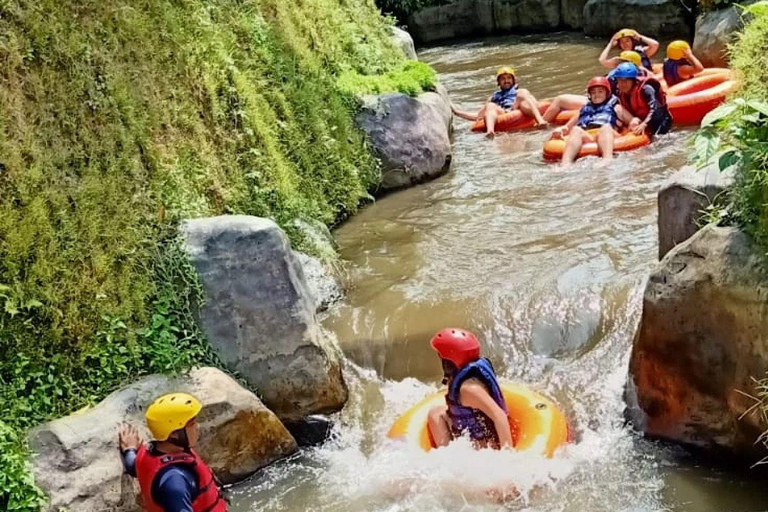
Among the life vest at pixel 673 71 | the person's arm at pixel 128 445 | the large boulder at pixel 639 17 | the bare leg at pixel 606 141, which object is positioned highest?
the large boulder at pixel 639 17

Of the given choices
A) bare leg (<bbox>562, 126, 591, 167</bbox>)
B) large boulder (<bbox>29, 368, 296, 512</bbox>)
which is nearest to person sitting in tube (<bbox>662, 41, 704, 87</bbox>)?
bare leg (<bbox>562, 126, 591, 167</bbox>)

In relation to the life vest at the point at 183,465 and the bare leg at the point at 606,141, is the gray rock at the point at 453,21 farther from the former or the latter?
the life vest at the point at 183,465

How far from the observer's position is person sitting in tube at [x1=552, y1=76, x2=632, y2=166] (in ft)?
31.5

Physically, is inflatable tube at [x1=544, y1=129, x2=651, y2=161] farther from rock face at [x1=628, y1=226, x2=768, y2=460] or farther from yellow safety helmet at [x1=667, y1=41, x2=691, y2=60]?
rock face at [x1=628, y1=226, x2=768, y2=460]

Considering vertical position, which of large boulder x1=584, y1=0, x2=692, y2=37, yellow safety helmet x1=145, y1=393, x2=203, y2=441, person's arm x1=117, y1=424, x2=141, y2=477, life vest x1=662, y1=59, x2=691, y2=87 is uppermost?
large boulder x1=584, y1=0, x2=692, y2=37

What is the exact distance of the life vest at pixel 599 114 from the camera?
9.91m

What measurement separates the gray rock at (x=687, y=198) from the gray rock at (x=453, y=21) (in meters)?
16.7

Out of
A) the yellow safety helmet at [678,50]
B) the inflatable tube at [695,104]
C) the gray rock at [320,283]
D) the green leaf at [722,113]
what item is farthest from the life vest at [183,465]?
the yellow safety helmet at [678,50]

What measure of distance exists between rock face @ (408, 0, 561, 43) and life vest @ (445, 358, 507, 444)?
1666 centimetres

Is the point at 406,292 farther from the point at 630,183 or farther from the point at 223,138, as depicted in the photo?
the point at 630,183

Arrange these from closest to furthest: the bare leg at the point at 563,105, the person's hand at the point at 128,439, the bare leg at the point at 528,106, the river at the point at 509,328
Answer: the person's hand at the point at 128,439 → the river at the point at 509,328 → the bare leg at the point at 563,105 → the bare leg at the point at 528,106

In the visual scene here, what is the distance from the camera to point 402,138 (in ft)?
30.9

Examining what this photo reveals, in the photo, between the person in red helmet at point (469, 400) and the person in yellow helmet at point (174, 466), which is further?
the person in red helmet at point (469, 400)

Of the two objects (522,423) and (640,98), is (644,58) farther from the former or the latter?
(522,423)
